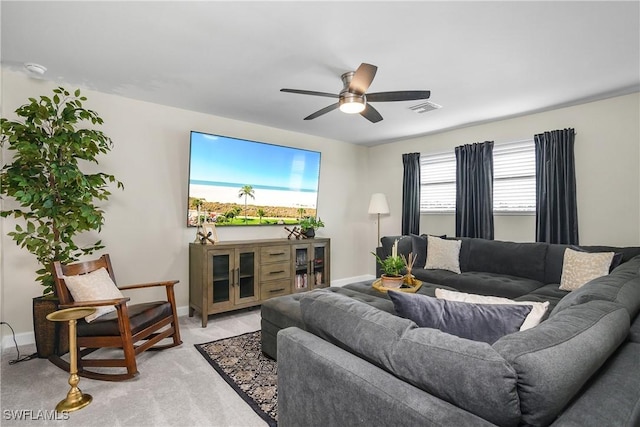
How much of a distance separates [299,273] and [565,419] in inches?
147

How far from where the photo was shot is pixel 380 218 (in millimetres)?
5707

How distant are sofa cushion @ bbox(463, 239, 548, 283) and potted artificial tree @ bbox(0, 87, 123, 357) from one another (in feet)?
13.5

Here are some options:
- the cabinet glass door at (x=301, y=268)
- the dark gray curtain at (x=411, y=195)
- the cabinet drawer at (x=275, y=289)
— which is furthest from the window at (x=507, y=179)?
the cabinet drawer at (x=275, y=289)

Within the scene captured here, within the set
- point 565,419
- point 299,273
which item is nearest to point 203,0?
point 565,419

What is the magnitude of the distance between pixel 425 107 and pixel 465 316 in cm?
299

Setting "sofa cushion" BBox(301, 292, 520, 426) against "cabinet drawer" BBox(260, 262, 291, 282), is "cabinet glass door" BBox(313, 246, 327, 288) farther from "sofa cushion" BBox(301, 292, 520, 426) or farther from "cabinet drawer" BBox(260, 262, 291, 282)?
"sofa cushion" BBox(301, 292, 520, 426)

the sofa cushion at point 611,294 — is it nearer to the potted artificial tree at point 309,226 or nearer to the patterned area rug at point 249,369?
the patterned area rug at point 249,369

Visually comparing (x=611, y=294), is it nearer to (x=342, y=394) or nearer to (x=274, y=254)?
(x=342, y=394)

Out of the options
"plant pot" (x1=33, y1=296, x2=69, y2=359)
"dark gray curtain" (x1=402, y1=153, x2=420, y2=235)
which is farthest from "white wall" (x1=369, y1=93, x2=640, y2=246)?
"plant pot" (x1=33, y1=296, x2=69, y2=359)

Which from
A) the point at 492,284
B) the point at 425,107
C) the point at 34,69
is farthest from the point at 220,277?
the point at 425,107

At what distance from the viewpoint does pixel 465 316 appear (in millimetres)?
1249

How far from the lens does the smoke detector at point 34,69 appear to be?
2651 mm

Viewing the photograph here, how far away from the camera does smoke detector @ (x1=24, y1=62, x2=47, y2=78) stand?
8.70ft

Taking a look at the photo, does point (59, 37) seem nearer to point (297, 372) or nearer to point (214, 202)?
point (214, 202)
